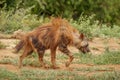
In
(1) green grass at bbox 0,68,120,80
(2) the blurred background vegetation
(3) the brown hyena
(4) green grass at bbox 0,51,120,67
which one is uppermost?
(2) the blurred background vegetation

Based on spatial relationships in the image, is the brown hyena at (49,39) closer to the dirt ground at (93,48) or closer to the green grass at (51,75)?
the dirt ground at (93,48)

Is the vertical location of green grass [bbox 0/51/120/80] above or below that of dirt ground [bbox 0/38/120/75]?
below

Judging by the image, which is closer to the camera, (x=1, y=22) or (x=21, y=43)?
(x=21, y=43)

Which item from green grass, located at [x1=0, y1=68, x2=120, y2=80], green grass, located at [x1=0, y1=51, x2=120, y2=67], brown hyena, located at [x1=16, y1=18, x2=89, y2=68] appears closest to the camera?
green grass, located at [x1=0, y1=68, x2=120, y2=80]

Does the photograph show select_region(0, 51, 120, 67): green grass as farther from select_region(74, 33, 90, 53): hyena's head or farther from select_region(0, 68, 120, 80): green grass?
select_region(0, 68, 120, 80): green grass

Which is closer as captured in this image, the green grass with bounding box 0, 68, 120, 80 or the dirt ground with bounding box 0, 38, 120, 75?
the green grass with bounding box 0, 68, 120, 80

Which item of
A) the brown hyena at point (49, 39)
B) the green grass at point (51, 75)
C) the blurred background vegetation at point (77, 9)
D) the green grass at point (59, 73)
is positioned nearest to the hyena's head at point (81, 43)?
the green grass at point (59, 73)

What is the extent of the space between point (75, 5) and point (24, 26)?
34.6 ft

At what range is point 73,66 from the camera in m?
10.8

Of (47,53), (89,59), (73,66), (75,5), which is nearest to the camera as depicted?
(73,66)

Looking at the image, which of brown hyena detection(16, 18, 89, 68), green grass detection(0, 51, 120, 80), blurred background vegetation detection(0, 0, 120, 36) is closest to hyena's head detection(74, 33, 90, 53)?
green grass detection(0, 51, 120, 80)

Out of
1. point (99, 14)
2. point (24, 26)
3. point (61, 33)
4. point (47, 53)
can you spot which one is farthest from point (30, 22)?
point (99, 14)

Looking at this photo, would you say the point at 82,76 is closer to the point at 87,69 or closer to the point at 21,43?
the point at 87,69

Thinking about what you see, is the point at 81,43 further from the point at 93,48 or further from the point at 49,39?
the point at 93,48
